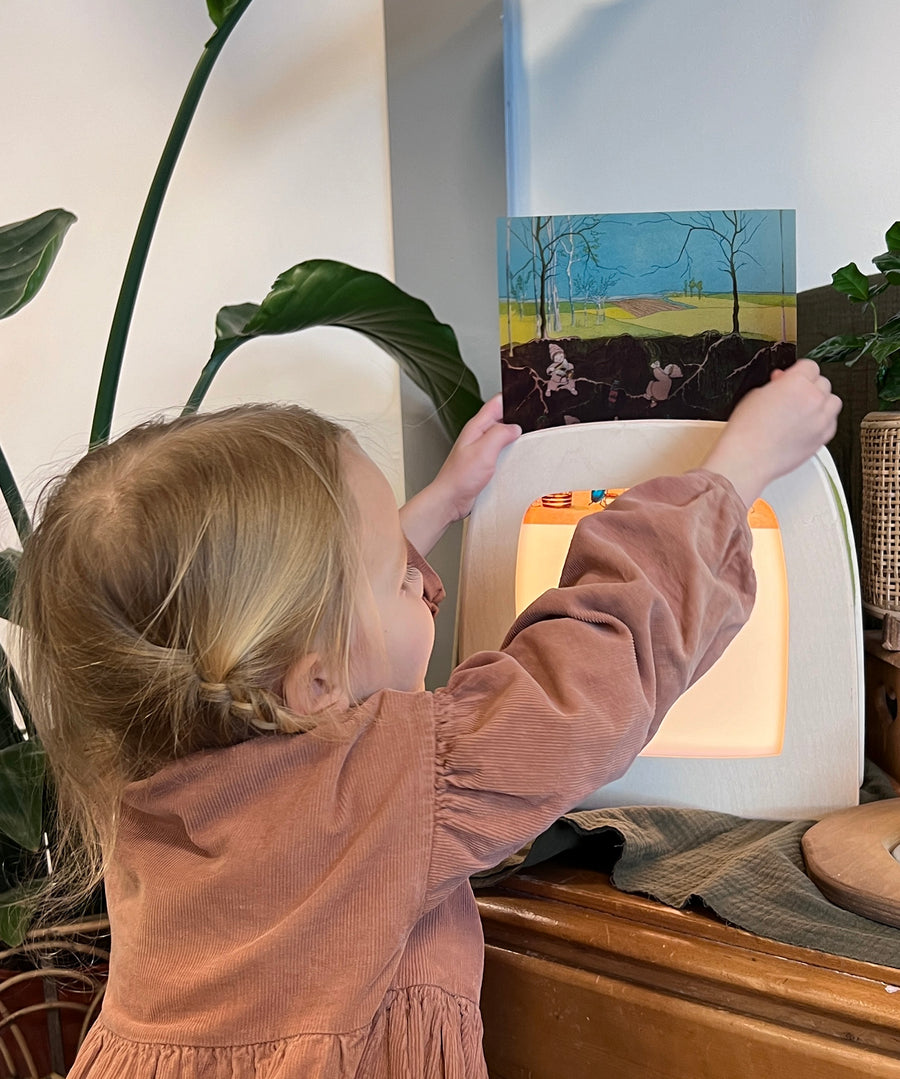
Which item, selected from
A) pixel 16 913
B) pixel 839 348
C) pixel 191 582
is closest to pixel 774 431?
pixel 839 348

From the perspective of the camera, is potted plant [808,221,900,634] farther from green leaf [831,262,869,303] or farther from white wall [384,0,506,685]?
white wall [384,0,506,685]

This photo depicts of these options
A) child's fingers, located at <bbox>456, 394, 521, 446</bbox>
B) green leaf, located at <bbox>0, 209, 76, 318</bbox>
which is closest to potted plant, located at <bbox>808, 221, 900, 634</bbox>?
child's fingers, located at <bbox>456, 394, 521, 446</bbox>

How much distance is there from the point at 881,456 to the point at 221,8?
26.8 inches

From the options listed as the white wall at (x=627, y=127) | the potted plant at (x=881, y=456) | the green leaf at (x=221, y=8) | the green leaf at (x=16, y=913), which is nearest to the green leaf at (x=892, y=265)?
the potted plant at (x=881, y=456)

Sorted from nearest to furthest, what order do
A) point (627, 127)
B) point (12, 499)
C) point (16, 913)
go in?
point (16, 913) → point (12, 499) → point (627, 127)

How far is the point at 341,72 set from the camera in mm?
1277

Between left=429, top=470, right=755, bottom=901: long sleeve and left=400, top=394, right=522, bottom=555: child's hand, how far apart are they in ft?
0.58

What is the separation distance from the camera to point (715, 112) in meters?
1.13

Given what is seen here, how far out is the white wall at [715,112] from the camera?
1.05m

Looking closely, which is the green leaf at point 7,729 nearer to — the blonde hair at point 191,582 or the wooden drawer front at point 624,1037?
the blonde hair at point 191,582

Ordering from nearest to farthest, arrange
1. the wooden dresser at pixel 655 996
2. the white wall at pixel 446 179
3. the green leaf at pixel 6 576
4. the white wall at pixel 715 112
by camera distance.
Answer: the wooden dresser at pixel 655 996 < the green leaf at pixel 6 576 < the white wall at pixel 715 112 < the white wall at pixel 446 179

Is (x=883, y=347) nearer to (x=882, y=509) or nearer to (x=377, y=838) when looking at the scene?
(x=882, y=509)

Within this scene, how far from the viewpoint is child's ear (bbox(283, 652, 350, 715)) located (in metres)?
0.63

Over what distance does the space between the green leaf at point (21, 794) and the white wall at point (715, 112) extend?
83cm
